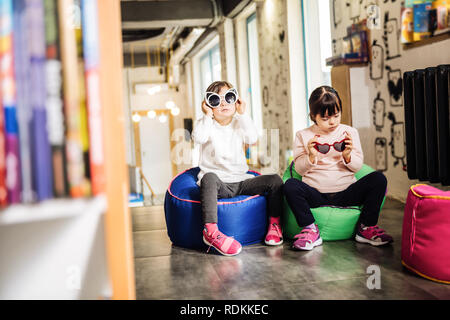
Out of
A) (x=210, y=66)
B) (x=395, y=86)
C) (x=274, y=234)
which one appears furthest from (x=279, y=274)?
(x=210, y=66)

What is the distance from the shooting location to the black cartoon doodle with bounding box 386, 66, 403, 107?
3.36 metres

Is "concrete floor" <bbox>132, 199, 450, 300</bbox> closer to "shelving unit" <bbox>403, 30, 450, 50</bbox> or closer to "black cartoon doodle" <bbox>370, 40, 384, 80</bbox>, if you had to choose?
"shelving unit" <bbox>403, 30, 450, 50</bbox>

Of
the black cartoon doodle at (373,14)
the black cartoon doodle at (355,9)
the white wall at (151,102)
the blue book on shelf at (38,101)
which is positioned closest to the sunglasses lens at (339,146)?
the black cartoon doodle at (373,14)

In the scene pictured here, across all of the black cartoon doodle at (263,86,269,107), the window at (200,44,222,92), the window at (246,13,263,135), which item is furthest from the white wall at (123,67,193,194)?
the black cartoon doodle at (263,86,269,107)

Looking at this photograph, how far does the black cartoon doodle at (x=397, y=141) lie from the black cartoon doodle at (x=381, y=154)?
0.33ft

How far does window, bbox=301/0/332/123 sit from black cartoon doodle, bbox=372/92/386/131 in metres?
1.16

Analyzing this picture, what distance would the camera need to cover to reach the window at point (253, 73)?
6.88 m

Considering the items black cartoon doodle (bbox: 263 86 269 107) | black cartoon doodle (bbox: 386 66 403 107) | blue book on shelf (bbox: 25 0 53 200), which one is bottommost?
blue book on shelf (bbox: 25 0 53 200)

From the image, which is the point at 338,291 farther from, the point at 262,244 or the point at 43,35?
the point at 43,35

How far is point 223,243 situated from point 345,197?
699 mm

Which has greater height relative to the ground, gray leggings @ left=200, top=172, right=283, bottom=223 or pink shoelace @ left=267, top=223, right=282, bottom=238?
gray leggings @ left=200, top=172, right=283, bottom=223

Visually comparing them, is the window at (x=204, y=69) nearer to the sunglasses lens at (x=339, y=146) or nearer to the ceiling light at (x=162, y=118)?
the ceiling light at (x=162, y=118)
